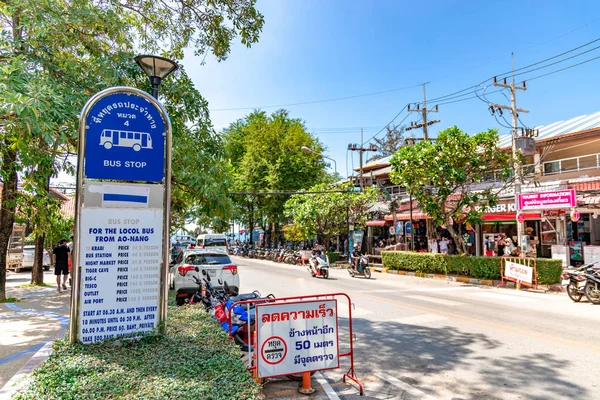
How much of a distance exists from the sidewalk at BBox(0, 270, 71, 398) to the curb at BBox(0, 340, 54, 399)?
0.03 m

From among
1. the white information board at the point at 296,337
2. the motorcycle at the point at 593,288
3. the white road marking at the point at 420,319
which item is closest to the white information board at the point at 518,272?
the motorcycle at the point at 593,288

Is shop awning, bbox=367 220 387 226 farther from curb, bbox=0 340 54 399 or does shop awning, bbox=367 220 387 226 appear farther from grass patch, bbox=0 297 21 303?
curb, bbox=0 340 54 399

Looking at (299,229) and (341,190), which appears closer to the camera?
(341,190)

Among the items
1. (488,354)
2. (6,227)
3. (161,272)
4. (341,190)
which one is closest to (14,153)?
(6,227)

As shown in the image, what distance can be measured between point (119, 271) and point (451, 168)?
1506 centimetres

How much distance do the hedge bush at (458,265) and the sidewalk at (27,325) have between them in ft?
47.9

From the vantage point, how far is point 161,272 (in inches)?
179

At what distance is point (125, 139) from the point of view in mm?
4523

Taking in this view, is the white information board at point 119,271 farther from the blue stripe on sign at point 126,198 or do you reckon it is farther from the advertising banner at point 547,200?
the advertising banner at point 547,200

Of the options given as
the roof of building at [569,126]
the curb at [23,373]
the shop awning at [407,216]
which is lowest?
the curb at [23,373]

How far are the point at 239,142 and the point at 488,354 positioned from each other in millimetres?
37349

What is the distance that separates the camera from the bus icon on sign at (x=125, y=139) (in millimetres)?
4410

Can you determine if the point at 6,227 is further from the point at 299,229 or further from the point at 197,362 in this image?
the point at 299,229

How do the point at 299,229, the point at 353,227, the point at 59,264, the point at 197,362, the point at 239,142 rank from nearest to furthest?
the point at 197,362 → the point at 59,264 → the point at 353,227 → the point at 299,229 → the point at 239,142
